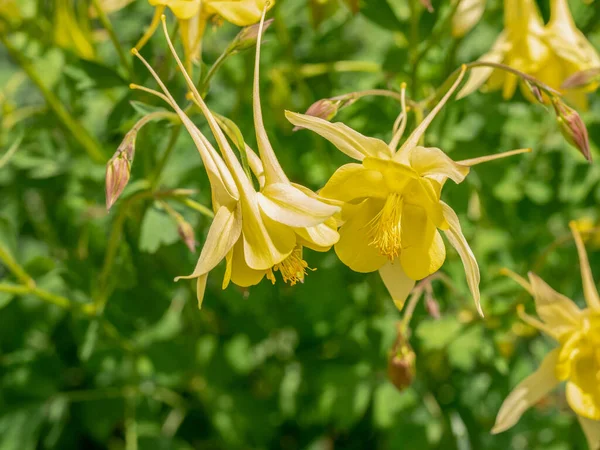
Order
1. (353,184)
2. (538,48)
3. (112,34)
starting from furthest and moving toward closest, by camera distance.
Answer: (538,48) → (112,34) → (353,184)

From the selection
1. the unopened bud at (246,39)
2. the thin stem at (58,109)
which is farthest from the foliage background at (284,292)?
the unopened bud at (246,39)

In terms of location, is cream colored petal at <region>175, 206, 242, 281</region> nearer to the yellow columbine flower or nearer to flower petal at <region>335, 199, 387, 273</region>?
flower petal at <region>335, 199, 387, 273</region>

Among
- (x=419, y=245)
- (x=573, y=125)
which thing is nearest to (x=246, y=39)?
(x=419, y=245)

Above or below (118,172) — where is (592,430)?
below

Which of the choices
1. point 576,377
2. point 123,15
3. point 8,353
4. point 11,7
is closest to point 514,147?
point 576,377

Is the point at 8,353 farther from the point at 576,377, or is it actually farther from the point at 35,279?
the point at 576,377

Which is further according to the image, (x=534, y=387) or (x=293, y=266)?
(x=534, y=387)

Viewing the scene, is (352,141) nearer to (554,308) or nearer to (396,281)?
(396,281)

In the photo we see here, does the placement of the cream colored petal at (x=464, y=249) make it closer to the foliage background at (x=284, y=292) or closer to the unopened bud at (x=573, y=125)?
the unopened bud at (x=573, y=125)
